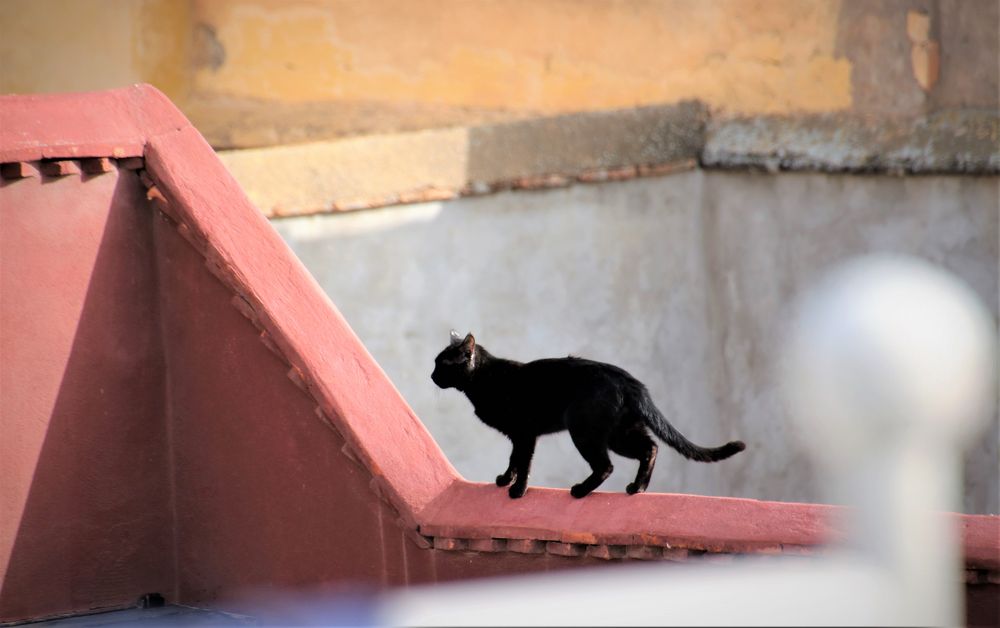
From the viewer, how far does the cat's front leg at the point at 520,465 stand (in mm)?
3721

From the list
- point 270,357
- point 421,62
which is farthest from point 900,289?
point 421,62

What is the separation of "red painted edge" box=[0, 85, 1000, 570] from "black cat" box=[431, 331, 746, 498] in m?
0.14

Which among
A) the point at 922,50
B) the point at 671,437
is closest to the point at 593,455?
the point at 671,437

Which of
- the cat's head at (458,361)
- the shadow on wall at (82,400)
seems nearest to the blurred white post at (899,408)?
the cat's head at (458,361)

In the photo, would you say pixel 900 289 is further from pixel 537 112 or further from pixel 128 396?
pixel 537 112

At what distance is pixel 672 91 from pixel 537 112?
78 centimetres

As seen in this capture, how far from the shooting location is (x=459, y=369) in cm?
410

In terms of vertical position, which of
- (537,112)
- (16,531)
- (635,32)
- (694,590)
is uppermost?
(635,32)

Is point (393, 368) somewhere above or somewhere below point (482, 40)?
below

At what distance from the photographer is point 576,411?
12.3 feet

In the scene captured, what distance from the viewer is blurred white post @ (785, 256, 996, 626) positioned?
149cm

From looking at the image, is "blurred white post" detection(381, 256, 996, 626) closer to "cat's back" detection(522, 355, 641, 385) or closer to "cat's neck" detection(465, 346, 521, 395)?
"cat's back" detection(522, 355, 641, 385)

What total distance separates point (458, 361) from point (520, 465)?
42 cm

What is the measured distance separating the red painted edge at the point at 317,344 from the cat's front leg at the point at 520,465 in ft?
0.09
